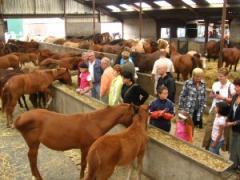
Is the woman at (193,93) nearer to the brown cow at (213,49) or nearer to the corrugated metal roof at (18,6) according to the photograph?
Result: the brown cow at (213,49)

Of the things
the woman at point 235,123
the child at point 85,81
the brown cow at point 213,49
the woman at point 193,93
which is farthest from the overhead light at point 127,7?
the woman at point 235,123

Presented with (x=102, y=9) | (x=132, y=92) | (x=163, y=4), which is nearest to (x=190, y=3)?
(x=163, y=4)

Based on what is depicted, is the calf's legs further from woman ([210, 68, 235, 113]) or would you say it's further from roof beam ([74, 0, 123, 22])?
roof beam ([74, 0, 123, 22])

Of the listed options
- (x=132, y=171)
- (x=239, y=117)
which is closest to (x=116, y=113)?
(x=132, y=171)

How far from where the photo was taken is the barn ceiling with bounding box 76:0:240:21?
59.9 ft

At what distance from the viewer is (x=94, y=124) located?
4.26 meters

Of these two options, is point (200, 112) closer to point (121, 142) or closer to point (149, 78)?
point (121, 142)

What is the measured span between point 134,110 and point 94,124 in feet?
2.05

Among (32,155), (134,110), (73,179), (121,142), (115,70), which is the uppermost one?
(115,70)

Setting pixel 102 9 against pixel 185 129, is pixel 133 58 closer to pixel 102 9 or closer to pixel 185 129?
pixel 185 129

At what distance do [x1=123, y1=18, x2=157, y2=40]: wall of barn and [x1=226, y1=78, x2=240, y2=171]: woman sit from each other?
70.5 feet

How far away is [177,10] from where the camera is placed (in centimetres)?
2147

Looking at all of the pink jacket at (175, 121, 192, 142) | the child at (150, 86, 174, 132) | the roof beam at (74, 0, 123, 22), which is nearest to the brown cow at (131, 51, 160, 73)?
the child at (150, 86, 174, 132)

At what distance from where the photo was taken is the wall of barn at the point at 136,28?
83.5 feet
